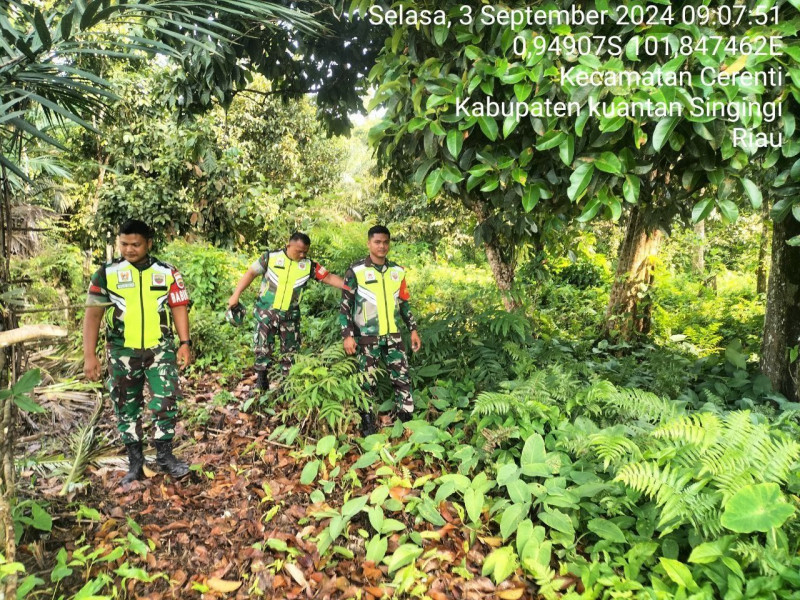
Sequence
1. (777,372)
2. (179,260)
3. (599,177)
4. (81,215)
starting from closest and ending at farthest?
(599,177), (777,372), (179,260), (81,215)

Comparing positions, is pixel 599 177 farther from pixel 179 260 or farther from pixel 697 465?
pixel 179 260

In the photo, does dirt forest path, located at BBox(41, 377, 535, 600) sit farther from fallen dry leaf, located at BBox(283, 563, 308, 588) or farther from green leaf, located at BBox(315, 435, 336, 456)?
green leaf, located at BBox(315, 435, 336, 456)

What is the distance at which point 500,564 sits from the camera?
2.57 meters

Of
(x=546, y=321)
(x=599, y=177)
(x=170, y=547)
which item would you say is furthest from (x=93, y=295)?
(x=546, y=321)

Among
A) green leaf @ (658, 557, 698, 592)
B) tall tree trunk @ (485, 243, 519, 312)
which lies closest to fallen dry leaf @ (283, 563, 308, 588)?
green leaf @ (658, 557, 698, 592)

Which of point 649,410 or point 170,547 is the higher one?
point 649,410

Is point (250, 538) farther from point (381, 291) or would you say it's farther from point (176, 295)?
point (381, 291)

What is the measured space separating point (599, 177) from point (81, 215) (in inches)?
428

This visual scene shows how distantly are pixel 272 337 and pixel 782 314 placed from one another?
5.02 m

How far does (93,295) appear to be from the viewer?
3.42 metres

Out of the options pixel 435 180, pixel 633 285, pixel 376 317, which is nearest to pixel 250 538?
pixel 376 317

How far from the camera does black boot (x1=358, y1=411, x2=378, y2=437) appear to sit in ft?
13.9

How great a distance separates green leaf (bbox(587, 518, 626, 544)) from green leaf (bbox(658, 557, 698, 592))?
11.2 inches

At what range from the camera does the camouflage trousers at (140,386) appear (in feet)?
11.7
